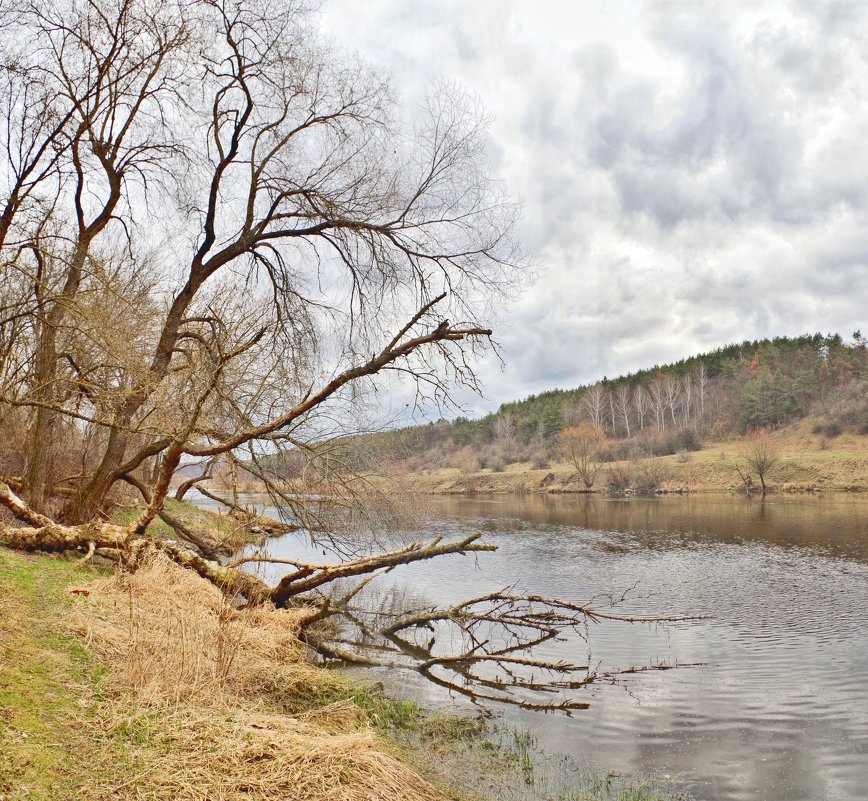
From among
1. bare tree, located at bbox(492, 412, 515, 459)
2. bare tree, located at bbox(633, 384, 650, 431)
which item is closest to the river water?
bare tree, located at bbox(492, 412, 515, 459)

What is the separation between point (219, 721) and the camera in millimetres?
5191

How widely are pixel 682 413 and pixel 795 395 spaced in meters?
17.3

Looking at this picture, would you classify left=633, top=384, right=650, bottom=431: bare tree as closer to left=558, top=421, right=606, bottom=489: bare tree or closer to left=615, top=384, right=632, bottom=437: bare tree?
left=615, top=384, right=632, bottom=437: bare tree

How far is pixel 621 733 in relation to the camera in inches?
289

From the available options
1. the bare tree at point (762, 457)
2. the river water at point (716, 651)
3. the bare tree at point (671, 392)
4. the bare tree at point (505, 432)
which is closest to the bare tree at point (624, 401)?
the bare tree at point (671, 392)

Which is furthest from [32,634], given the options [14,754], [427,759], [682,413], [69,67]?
[682,413]

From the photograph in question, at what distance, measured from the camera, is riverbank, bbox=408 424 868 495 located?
48138 millimetres

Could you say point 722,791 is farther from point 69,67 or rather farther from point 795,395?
point 795,395

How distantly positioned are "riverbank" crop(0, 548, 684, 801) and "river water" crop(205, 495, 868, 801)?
884mm

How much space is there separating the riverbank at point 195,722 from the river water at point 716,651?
88 cm

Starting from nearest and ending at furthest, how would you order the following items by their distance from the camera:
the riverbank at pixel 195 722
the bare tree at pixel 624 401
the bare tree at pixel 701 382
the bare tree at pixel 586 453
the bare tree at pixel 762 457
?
the riverbank at pixel 195 722 → the bare tree at pixel 762 457 → the bare tree at pixel 586 453 → the bare tree at pixel 701 382 → the bare tree at pixel 624 401

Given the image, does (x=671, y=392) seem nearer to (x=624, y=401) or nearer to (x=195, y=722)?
(x=624, y=401)

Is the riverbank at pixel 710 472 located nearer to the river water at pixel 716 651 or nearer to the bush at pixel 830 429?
the bush at pixel 830 429

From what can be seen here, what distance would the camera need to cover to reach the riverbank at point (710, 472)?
158ft
